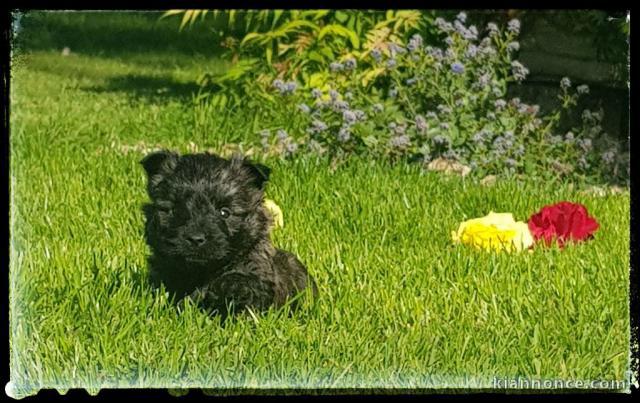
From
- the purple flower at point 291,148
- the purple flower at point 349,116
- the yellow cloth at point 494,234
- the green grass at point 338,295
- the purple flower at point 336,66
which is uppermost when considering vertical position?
the purple flower at point 336,66

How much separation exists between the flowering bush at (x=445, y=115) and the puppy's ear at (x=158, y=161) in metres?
2.83

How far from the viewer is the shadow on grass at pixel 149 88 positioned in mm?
9586

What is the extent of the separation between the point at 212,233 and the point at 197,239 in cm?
6

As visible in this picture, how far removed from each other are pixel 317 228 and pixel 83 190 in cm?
152

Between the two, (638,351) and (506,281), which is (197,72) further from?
(638,351)

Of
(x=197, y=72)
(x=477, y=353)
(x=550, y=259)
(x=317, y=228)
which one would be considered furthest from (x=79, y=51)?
A: (x=477, y=353)

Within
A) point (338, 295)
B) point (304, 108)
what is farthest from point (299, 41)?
point (338, 295)

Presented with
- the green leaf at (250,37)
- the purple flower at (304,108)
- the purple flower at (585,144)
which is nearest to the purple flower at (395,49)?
the purple flower at (304,108)

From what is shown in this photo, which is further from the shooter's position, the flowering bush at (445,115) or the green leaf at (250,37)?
the green leaf at (250,37)

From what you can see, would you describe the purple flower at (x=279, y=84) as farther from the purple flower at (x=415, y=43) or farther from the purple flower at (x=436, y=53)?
the purple flower at (x=436, y=53)

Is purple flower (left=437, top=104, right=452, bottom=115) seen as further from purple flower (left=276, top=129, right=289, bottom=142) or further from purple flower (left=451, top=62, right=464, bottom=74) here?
purple flower (left=276, top=129, right=289, bottom=142)

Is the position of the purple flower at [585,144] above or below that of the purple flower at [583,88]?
below

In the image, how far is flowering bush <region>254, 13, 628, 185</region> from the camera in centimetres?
717

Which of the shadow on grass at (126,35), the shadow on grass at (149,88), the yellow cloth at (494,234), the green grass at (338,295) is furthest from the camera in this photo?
the shadow on grass at (149,88)
